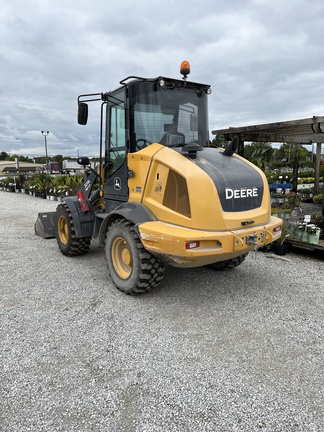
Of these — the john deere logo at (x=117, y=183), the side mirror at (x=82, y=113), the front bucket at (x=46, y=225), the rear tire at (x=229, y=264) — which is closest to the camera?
the john deere logo at (x=117, y=183)

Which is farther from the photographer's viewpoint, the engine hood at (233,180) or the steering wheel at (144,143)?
the steering wheel at (144,143)

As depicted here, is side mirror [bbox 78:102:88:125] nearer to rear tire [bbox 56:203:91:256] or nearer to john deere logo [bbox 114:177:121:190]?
john deere logo [bbox 114:177:121:190]

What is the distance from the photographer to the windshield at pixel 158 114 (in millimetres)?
4012

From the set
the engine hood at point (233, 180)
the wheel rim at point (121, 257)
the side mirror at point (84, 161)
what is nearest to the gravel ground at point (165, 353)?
the wheel rim at point (121, 257)

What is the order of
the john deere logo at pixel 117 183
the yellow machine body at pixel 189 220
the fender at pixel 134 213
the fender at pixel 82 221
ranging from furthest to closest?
the fender at pixel 82 221 < the john deere logo at pixel 117 183 < the fender at pixel 134 213 < the yellow machine body at pixel 189 220

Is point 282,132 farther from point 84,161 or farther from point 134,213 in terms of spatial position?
point 134,213

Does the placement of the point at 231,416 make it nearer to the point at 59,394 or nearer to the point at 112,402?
the point at 112,402

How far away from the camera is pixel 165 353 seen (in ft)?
9.33

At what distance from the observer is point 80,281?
179 inches

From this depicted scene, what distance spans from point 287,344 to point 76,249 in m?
3.74

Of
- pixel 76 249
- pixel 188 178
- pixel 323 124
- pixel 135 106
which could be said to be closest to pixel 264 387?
pixel 188 178

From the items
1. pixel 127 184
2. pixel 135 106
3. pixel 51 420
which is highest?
pixel 135 106

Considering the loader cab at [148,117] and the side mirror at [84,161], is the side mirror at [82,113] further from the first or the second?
the side mirror at [84,161]

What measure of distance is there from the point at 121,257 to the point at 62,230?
2.10 m
